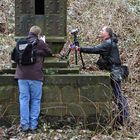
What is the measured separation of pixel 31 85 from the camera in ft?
29.6

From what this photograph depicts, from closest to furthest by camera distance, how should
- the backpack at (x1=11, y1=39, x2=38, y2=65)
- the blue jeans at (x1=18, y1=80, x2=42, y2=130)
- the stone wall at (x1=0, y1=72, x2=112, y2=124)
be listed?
the backpack at (x1=11, y1=39, x2=38, y2=65) < the blue jeans at (x1=18, y1=80, x2=42, y2=130) < the stone wall at (x1=0, y1=72, x2=112, y2=124)

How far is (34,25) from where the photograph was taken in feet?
32.5

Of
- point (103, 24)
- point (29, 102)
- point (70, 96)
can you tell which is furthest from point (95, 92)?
point (103, 24)

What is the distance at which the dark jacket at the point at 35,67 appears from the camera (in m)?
8.97

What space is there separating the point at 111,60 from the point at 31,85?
205cm

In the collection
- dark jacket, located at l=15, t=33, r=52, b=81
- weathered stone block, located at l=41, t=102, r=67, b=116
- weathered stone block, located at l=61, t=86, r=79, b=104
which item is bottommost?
weathered stone block, located at l=41, t=102, r=67, b=116

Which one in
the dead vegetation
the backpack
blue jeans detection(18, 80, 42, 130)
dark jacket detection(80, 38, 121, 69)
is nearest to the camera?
the backpack

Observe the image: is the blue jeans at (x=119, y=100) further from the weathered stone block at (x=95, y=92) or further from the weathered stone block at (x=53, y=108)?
the weathered stone block at (x=53, y=108)

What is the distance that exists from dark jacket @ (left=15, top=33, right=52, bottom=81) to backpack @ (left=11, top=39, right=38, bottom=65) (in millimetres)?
91

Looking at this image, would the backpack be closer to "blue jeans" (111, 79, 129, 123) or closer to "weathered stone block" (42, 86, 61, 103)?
"weathered stone block" (42, 86, 61, 103)

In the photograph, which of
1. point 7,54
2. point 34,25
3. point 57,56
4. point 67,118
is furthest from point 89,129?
point 7,54

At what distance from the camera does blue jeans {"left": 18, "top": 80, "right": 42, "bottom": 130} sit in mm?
9039

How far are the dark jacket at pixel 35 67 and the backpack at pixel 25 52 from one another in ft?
0.30

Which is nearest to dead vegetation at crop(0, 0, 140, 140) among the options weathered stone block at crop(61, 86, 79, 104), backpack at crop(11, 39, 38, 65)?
weathered stone block at crop(61, 86, 79, 104)
